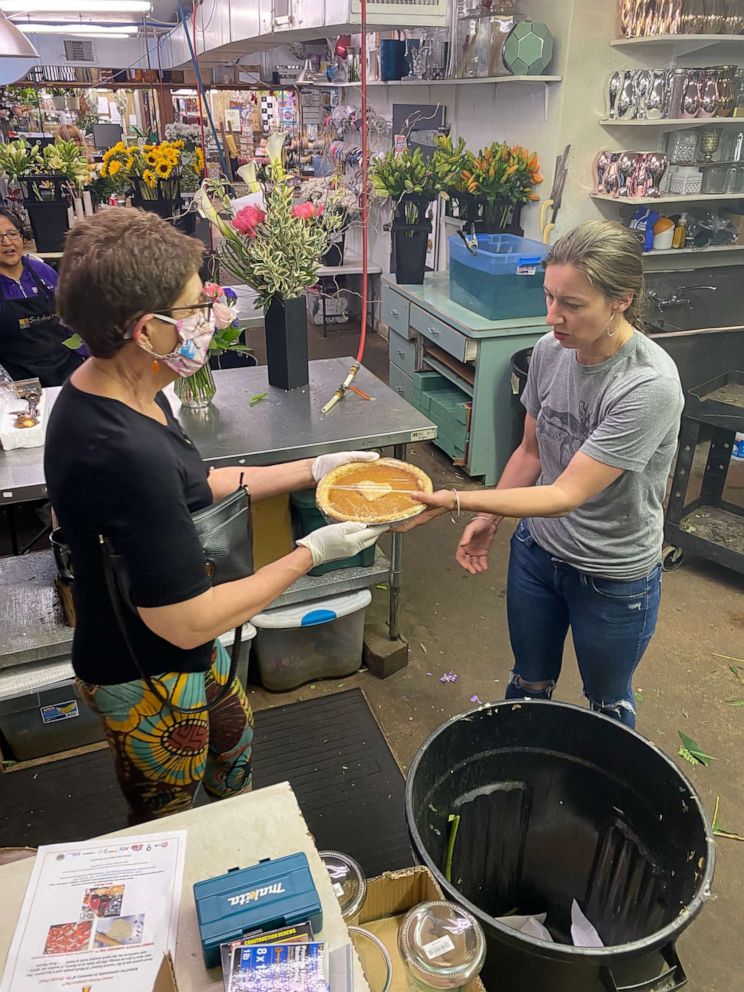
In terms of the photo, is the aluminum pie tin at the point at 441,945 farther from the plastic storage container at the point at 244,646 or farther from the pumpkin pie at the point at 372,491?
the plastic storage container at the point at 244,646

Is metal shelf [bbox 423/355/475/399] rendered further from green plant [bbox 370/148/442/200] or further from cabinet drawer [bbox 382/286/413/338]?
green plant [bbox 370/148/442/200]

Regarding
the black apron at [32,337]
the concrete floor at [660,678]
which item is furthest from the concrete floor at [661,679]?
the black apron at [32,337]

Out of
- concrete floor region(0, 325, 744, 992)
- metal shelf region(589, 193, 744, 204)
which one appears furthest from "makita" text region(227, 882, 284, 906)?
metal shelf region(589, 193, 744, 204)

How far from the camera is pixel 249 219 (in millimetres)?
2385

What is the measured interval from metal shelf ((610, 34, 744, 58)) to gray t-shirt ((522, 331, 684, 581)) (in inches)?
99.4

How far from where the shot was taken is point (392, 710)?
2.61 meters

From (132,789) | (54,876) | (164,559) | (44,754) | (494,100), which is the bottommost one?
(44,754)

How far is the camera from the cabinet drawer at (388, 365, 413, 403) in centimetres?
445

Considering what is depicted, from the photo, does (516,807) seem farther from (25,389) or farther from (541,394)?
(25,389)

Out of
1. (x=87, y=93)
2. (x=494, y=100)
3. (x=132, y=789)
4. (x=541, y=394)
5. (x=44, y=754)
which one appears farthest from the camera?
(x=87, y=93)

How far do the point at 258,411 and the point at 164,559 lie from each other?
4.88 feet

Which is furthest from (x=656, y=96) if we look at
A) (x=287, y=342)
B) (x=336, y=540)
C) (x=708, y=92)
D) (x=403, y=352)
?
(x=336, y=540)

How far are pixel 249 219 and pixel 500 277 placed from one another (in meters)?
1.65

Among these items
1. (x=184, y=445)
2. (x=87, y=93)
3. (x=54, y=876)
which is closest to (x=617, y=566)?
(x=184, y=445)
